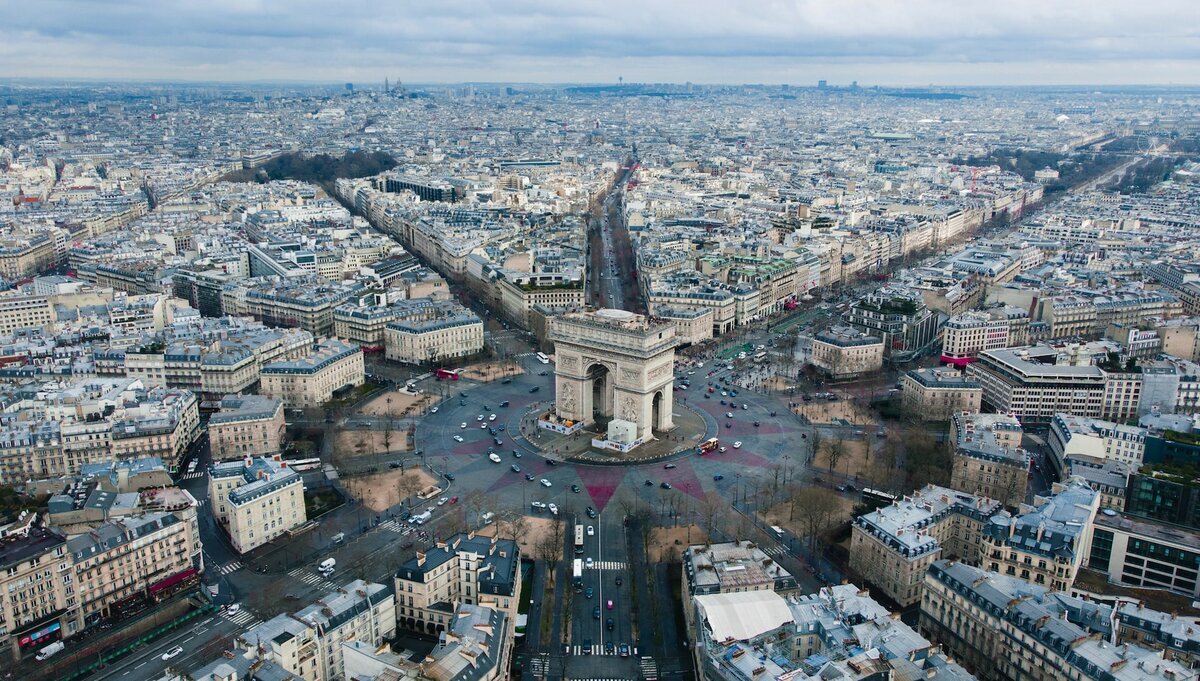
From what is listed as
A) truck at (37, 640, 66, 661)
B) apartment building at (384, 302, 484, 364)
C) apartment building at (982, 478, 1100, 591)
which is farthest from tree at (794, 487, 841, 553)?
apartment building at (384, 302, 484, 364)

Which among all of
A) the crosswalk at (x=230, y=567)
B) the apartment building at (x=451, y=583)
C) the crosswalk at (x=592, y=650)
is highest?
the apartment building at (x=451, y=583)

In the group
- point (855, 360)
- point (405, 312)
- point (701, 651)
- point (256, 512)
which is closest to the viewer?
point (701, 651)

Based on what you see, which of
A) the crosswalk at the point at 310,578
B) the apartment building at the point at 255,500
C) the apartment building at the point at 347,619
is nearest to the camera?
the apartment building at the point at 347,619

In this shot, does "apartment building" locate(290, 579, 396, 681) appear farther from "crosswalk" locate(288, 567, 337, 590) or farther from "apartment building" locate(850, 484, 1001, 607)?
"apartment building" locate(850, 484, 1001, 607)

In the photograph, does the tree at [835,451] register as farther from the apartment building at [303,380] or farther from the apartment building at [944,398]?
the apartment building at [303,380]

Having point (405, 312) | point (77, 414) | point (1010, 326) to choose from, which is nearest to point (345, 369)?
point (405, 312)

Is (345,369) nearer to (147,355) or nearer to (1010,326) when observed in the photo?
(147,355)

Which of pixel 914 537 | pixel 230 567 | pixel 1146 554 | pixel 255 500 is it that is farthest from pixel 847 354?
pixel 230 567

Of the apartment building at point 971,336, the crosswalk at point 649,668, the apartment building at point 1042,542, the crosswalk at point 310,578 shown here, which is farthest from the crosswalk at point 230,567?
the apartment building at point 971,336
